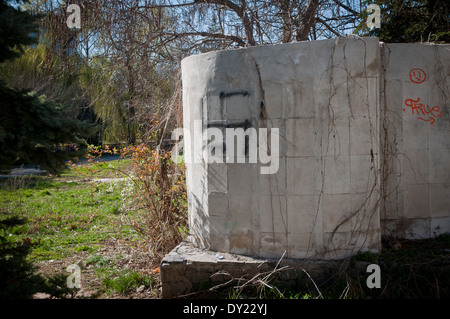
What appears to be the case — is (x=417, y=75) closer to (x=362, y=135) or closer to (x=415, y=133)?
(x=415, y=133)

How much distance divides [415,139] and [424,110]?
0.42 metres

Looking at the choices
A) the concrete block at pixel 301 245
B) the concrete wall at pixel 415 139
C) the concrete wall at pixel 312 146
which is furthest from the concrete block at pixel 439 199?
the concrete block at pixel 301 245

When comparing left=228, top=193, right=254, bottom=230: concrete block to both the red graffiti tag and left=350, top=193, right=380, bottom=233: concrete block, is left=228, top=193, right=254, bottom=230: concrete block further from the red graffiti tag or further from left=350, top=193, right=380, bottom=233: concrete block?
the red graffiti tag

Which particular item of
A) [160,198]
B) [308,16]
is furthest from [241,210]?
[308,16]

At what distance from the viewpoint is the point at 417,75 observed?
498 cm

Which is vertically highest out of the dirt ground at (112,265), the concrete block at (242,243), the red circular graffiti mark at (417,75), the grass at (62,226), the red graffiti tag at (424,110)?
the red circular graffiti mark at (417,75)

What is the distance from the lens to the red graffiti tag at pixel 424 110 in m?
A: 5.00

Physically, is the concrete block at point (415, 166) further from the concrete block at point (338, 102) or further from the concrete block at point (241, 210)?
the concrete block at point (241, 210)

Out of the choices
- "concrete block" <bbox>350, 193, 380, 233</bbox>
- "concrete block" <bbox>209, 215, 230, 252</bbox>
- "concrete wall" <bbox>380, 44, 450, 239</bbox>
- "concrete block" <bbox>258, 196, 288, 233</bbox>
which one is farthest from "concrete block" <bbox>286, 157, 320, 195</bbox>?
"concrete wall" <bbox>380, 44, 450, 239</bbox>

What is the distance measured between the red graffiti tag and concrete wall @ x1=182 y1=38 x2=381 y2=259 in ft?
2.33

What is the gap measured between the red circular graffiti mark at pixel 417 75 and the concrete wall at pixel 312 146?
0.84 meters

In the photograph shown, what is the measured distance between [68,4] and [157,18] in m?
1.89

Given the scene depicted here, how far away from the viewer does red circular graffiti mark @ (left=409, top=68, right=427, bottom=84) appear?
4977 mm
